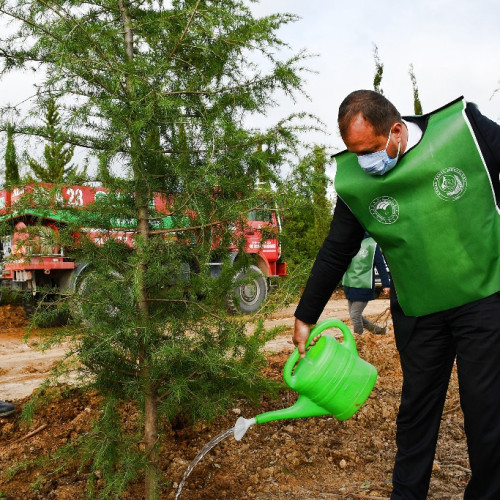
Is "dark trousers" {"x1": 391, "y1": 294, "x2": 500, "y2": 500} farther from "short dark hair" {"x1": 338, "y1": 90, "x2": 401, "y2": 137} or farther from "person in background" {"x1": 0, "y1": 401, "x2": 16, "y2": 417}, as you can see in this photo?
"person in background" {"x1": 0, "y1": 401, "x2": 16, "y2": 417}

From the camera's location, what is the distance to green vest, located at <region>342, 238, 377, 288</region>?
6742 mm

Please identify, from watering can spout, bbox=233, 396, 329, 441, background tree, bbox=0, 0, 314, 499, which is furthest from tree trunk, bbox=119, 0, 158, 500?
watering can spout, bbox=233, 396, 329, 441

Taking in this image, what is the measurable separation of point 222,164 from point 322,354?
3.40 feet

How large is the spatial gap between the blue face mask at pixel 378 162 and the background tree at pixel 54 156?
1.39 m

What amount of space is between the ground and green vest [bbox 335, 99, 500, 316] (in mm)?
857

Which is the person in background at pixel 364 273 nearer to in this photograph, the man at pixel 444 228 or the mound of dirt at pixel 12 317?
the man at pixel 444 228

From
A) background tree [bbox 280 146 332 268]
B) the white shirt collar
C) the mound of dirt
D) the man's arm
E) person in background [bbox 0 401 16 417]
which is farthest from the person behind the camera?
the mound of dirt

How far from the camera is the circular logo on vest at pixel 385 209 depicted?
227cm

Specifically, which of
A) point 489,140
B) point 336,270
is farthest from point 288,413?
point 489,140

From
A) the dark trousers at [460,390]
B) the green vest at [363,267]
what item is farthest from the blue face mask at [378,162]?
the green vest at [363,267]

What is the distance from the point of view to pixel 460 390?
2289 mm

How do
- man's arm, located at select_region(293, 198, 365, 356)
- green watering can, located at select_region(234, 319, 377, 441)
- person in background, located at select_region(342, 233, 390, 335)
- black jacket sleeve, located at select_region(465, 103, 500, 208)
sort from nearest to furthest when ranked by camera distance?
black jacket sleeve, located at select_region(465, 103, 500, 208)
green watering can, located at select_region(234, 319, 377, 441)
man's arm, located at select_region(293, 198, 365, 356)
person in background, located at select_region(342, 233, 390, 335)

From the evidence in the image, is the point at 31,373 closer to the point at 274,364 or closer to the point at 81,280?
the point at 274,364

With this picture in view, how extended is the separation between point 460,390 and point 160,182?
172cm
